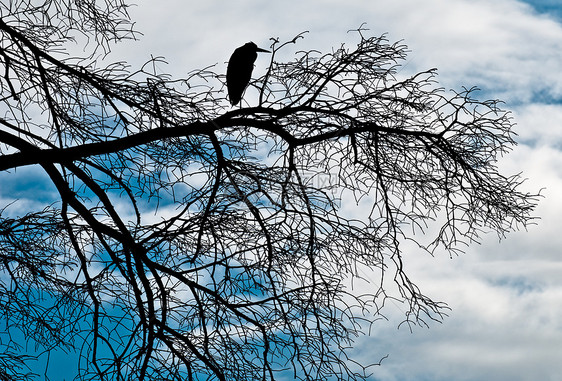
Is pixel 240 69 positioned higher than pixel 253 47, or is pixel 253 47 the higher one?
pixel 253 47

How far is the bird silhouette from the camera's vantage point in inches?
283

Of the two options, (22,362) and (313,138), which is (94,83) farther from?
(22,362)

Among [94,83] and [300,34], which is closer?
[300,34]

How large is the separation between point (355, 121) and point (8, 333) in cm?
375

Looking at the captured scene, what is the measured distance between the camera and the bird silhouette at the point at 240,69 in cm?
719

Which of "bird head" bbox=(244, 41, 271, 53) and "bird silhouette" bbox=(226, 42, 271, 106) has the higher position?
"bird head" bbox=(244, 41, 271, 53)

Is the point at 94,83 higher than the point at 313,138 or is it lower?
higher

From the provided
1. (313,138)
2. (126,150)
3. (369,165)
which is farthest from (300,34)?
(126,150)

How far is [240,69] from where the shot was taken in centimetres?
728

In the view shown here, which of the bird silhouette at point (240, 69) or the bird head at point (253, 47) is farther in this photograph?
the bird head at point (253, 47)

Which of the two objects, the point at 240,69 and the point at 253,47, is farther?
the point at 253,47

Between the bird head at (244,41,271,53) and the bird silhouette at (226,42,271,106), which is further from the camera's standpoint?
the bird head at (244,41,271,53)

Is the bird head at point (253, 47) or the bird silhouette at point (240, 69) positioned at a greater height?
the bird head at point (253, 47)

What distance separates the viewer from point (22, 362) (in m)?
5.47
